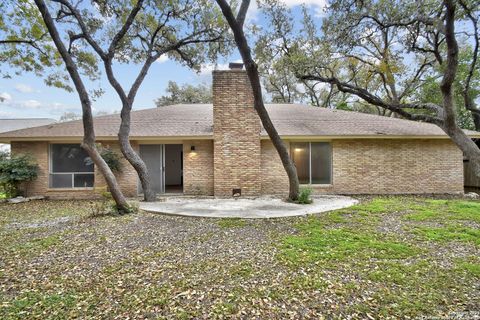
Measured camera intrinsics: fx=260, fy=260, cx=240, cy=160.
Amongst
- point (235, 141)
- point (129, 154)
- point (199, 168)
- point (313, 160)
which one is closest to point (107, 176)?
point (129, 154)

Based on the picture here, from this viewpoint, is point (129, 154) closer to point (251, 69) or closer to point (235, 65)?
point (251, 69)

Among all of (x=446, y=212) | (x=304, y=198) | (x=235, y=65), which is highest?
(x=235, y=65)

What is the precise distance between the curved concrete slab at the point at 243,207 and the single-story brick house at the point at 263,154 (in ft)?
5.64

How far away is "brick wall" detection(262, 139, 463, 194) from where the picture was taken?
10719mm

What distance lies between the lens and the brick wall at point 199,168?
10.6m

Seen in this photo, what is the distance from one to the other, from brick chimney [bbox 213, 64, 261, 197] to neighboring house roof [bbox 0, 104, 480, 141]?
603mm

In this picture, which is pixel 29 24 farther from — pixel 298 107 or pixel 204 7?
pixel 298 107

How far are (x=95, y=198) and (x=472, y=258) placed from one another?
11.5m

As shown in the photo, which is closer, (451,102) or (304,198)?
(304,198)

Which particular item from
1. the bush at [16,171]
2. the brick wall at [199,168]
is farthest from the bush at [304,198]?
the bush at [16,171]

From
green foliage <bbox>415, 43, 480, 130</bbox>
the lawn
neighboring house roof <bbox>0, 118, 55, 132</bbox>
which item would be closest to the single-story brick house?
the lawn

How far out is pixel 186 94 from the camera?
96.2 ft

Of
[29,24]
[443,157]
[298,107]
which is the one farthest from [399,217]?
[29,24]

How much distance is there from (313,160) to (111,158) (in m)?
8.11
